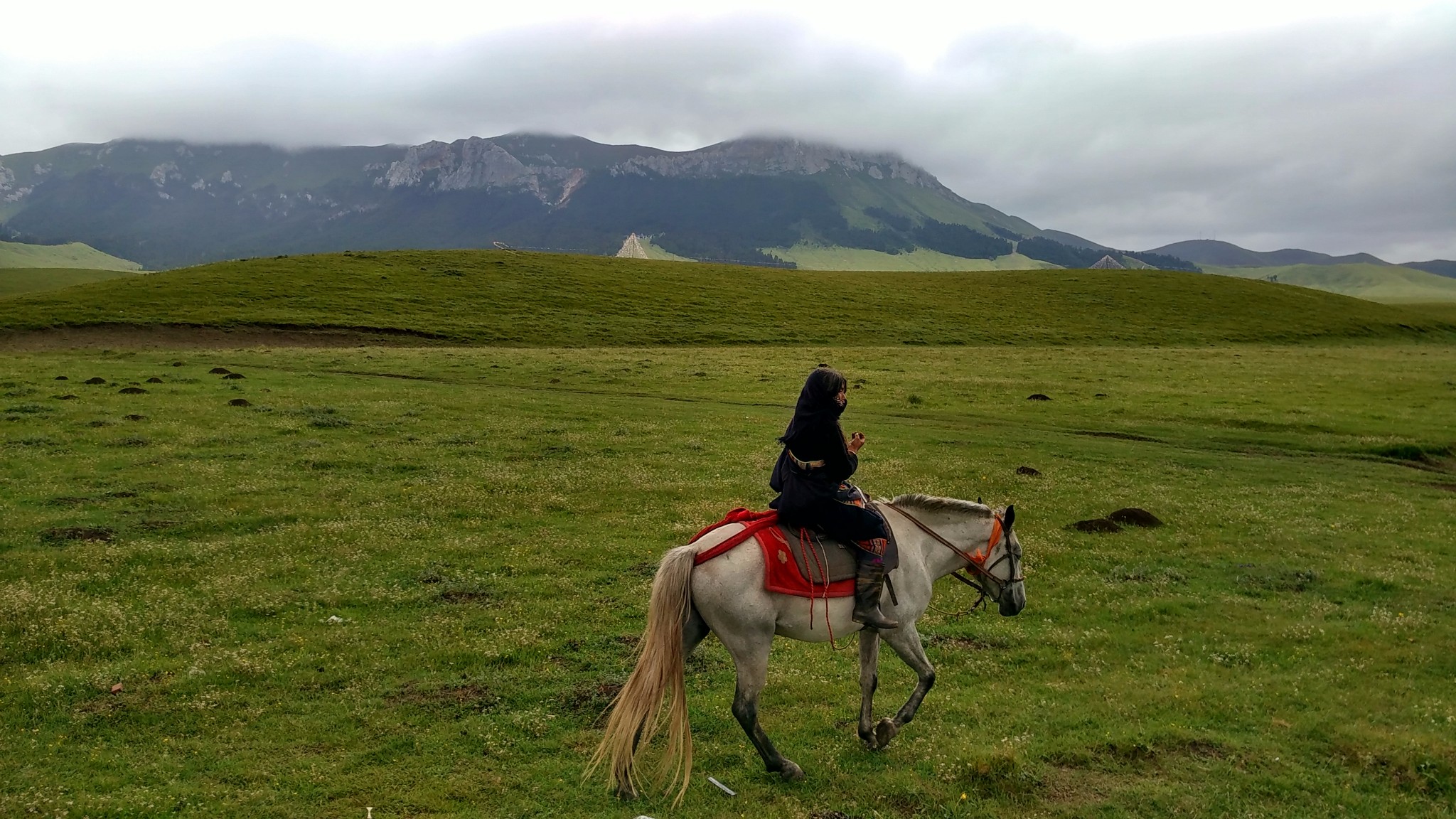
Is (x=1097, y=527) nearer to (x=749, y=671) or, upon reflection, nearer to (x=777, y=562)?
(x=777, y=562)

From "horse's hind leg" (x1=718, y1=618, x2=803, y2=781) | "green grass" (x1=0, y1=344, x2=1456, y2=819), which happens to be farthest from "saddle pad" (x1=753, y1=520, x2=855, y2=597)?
"green grass" (x1=0, y1=344, x2=1456, y2=819)

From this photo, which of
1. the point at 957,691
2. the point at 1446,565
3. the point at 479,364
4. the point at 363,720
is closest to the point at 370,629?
the point at 363,720

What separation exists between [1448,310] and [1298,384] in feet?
427

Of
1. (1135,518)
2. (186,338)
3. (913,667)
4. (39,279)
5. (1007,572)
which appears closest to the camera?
(913,667)

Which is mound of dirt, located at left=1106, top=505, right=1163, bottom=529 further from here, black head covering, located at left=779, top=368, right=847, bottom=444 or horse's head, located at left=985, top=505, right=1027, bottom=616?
black head covering, located at left=779, top=368, right=847, bottom=444

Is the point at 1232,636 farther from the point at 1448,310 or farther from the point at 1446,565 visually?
the point at 1448,310

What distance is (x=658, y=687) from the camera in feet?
31.3

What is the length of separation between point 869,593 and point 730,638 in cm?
188

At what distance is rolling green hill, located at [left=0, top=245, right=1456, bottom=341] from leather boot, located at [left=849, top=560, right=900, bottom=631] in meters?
72.2

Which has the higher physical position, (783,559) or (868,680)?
(783,559)

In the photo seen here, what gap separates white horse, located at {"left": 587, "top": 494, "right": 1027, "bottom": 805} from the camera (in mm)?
9625

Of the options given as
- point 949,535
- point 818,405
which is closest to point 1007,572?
point 949,535

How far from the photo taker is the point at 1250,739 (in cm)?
1124

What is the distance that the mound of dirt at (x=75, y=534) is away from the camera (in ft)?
59.6
